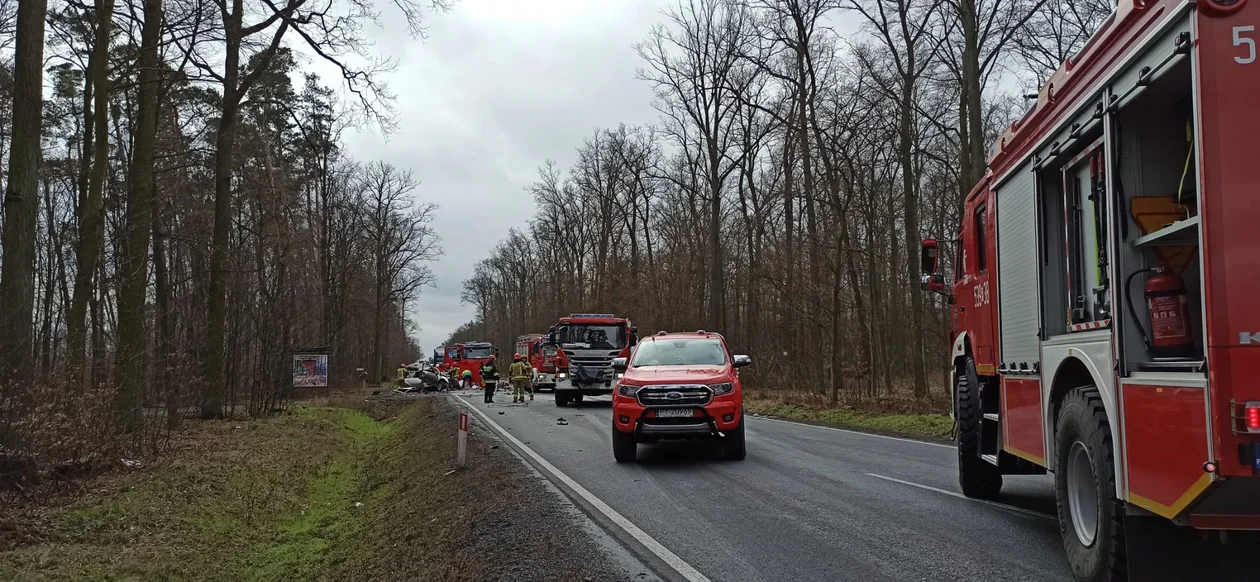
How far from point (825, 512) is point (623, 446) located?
173 inches

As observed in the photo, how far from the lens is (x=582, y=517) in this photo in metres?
8.07

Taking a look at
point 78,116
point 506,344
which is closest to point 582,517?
point 78,116

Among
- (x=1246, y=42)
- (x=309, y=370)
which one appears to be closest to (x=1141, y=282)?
(x=1246, y=42)

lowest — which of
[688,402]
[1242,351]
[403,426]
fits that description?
[403,426]

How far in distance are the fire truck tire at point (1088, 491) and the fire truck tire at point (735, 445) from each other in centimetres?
640

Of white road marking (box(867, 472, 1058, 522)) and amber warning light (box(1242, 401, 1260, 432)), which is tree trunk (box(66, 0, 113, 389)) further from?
amber warning light (box(1242, 401, 1260, 432))

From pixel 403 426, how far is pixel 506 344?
221 ft

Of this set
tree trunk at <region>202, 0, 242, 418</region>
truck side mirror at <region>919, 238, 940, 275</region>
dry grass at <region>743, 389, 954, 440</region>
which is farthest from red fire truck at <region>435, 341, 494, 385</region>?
truck side mirror at <region>919, 238, 940, 275</region>

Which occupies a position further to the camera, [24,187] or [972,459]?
[24,187]

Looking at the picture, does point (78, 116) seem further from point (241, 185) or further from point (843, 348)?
point (843, 348)

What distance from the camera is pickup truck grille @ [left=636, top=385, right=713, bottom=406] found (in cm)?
1145

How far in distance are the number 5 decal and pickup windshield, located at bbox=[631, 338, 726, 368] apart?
941cm

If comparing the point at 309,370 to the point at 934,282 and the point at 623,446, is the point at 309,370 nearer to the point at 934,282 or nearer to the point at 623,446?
the point at 623,446

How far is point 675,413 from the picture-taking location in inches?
451
